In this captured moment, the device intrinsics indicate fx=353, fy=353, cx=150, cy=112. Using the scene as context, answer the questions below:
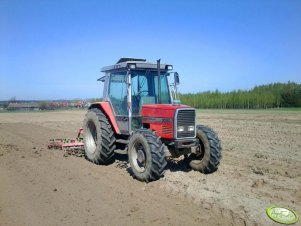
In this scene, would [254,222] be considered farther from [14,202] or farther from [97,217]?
[14,202]

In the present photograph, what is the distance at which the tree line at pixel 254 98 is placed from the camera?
52000 millimetres

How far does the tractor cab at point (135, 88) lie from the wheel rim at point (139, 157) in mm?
821

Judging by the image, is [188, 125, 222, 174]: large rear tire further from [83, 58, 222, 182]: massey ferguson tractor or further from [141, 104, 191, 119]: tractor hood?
[141, 104, 191, 119]: tractor hood

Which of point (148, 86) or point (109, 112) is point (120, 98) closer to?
point (109, 112)

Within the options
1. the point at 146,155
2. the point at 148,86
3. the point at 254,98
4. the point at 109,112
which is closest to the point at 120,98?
the point at 109,112

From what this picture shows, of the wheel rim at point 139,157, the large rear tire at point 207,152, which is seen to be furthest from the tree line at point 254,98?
the wheel rim at point 139,157

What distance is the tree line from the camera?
5200cm

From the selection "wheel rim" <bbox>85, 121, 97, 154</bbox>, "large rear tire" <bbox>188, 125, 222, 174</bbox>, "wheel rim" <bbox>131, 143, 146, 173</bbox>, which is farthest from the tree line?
"wheel rim" <bbox>131, 143, 146, 173</bbox>

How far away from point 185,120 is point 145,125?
3.78 ft

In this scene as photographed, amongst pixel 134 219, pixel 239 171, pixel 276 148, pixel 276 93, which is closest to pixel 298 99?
pixel 276 93

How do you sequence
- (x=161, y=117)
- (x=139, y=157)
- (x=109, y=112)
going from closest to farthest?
1. (x=139, y=157)
2. (x=161, y=117)
3. (x=109, y=112)

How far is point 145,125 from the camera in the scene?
26.9ft

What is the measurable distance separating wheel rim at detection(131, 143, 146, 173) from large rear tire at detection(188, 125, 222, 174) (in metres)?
1.27

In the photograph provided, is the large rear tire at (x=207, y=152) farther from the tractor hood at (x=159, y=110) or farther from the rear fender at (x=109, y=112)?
the rear fender at (x=109, y=112)
